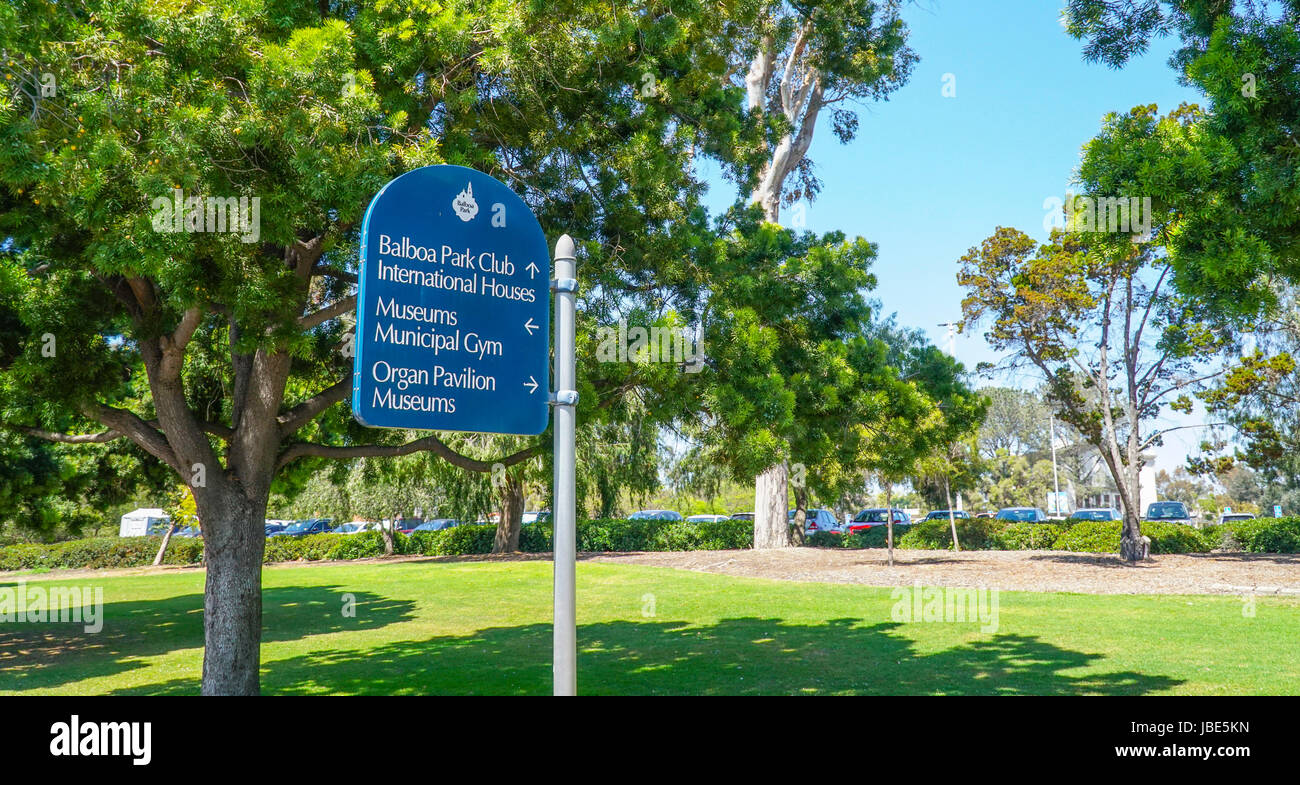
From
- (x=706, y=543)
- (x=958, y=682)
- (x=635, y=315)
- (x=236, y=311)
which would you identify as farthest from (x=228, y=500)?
(x=706, y=543)

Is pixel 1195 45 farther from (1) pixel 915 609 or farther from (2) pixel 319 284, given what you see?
(1) pixel 915 609

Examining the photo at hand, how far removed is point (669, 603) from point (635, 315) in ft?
A: 34.4

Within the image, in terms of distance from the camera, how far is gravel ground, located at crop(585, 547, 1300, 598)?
643 inches

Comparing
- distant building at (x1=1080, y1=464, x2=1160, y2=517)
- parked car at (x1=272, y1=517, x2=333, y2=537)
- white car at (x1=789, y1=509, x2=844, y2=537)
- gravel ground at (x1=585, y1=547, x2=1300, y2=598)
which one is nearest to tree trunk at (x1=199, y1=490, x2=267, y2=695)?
gravel ground at (x1=585, y1=547, x2=1300, y2=598)

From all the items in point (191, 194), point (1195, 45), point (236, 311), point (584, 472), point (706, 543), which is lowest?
point (706, 543)

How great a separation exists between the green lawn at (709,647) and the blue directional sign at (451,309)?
639cm

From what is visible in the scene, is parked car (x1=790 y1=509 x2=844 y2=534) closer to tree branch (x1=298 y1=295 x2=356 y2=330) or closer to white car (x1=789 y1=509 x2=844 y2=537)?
white car (x1=789 y1=509 x2=844 y2=537)

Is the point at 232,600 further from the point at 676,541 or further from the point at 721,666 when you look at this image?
the point at 676,541

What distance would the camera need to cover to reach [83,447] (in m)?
14.8

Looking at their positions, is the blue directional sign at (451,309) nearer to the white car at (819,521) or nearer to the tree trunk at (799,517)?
the tree trunk at (799,517)

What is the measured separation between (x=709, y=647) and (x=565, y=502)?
29.6 ft

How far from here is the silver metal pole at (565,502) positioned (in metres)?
3.02

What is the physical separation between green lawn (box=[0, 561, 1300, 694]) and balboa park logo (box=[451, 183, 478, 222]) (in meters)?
6.69

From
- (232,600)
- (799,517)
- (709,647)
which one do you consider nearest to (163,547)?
(799,517)
